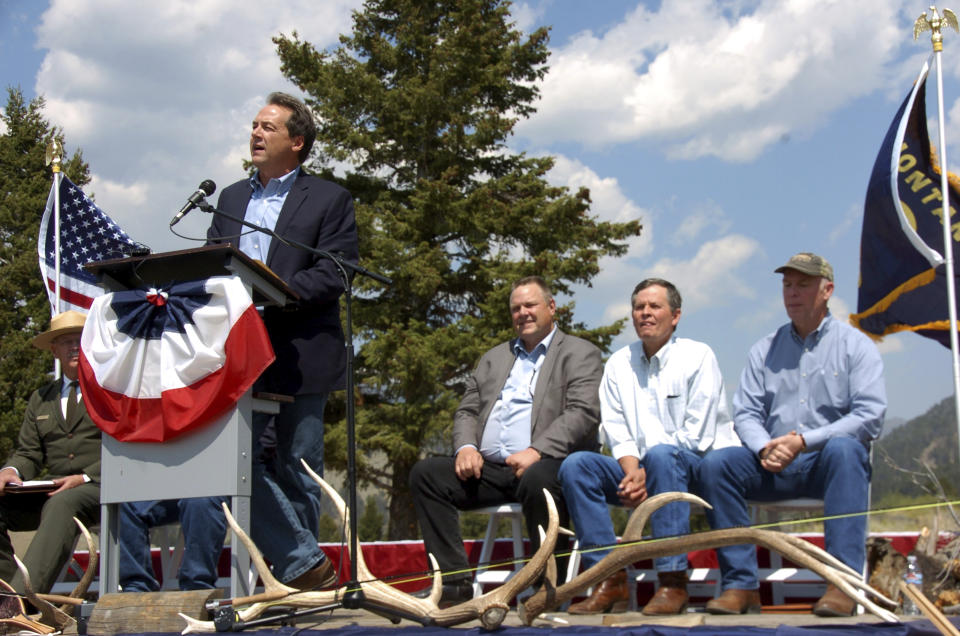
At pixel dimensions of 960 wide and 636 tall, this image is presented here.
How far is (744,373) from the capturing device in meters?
4.25

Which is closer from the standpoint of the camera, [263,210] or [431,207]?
[263,210]

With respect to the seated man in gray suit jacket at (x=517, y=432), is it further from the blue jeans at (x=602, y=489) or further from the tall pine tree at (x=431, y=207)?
the tall pine tree at (x=431, y=207)

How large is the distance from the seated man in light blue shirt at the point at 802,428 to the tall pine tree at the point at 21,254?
15.0 meters

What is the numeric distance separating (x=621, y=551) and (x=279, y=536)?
1546 mm

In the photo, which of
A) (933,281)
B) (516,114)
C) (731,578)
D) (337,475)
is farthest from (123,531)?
(516,114)

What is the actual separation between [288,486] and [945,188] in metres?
4.33

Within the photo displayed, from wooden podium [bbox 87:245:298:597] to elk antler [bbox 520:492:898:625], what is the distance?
110cm

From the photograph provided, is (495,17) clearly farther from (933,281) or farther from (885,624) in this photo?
(885,624)

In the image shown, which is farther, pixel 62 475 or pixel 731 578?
pixel 62 475

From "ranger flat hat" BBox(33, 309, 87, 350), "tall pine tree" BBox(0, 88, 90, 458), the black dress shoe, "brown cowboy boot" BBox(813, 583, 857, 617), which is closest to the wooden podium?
the black dress shoe

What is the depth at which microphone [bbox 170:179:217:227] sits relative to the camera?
10.8 feet

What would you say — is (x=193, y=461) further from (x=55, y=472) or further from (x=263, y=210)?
(x=55, y=472)

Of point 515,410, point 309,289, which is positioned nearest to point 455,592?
point 515,410

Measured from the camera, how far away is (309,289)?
11.8 ft
